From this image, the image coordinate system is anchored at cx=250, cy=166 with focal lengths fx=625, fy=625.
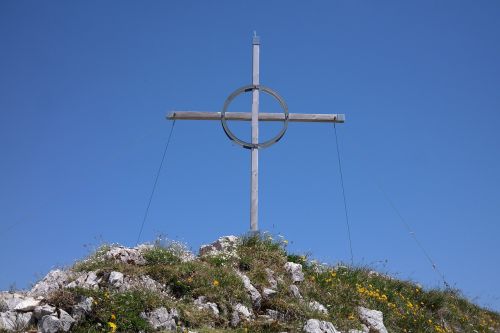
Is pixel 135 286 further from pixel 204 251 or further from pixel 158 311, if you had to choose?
pixel 204 251

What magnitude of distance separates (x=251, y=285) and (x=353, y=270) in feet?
15.9

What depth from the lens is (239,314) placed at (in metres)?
12.2

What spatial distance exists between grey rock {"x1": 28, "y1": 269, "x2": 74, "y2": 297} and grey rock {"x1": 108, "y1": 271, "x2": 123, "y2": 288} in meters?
0.95

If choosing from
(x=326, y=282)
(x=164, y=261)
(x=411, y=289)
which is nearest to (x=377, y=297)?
(x=326, y=282)

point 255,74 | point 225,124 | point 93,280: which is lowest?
point 93,280

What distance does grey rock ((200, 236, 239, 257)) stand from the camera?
14914 millimetres

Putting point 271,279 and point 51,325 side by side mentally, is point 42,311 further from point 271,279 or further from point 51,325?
point 271,279

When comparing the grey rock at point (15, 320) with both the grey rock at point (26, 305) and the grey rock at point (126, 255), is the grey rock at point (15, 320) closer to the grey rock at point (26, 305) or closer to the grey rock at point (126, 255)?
the grey rock at point (26, 305)

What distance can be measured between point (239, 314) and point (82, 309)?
9.88 feet

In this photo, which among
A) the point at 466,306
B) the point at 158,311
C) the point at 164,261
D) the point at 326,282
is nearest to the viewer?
the point at 158,311

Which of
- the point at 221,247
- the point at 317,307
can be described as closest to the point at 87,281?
the point at 221,247

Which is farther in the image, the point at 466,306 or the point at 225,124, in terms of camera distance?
the point at 466,306

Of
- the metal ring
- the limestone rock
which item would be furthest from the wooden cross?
the limestone rock

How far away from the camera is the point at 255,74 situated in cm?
1773
